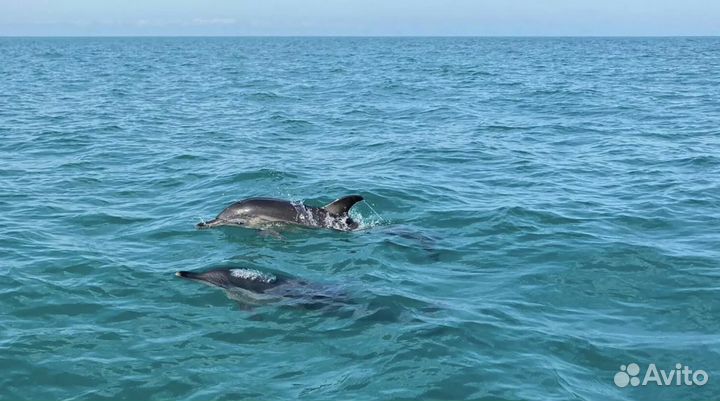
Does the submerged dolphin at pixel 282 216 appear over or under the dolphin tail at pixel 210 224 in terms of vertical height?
over

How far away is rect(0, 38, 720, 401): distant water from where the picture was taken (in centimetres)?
971

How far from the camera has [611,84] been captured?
47188 mm

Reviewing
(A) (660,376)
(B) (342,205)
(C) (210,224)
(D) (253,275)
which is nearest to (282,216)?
(B) (342,205)

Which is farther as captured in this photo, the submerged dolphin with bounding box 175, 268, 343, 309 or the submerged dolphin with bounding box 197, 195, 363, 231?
the submerged dolphin with bounding box 197, 195, 363, 231

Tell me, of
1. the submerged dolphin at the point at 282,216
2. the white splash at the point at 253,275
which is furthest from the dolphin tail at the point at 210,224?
the white splash at the point at 253,275

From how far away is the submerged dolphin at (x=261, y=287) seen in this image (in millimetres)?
11586

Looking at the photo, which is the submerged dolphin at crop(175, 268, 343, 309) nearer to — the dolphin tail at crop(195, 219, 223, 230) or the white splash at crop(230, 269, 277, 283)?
the white splash at crop(230, 269, 277, 283)

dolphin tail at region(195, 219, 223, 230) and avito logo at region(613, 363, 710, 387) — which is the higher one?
avito logo at region(613, 363, 710, 387)

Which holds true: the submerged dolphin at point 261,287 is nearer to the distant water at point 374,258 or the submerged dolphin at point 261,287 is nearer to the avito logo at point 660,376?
the distant water at point 374,258

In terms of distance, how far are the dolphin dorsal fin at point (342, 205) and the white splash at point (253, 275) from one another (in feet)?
9.81

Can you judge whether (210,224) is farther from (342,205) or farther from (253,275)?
(253,275)

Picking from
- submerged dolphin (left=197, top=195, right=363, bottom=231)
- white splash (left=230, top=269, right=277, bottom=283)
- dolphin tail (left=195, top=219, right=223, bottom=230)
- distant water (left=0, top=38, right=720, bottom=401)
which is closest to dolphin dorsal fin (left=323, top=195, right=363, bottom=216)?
submerged dolphin (left=197, top=195, right=363, bottom=231)

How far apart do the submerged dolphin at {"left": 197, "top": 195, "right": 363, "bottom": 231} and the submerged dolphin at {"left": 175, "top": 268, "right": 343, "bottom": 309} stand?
10.2 ft

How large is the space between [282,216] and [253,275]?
11.2 ft
